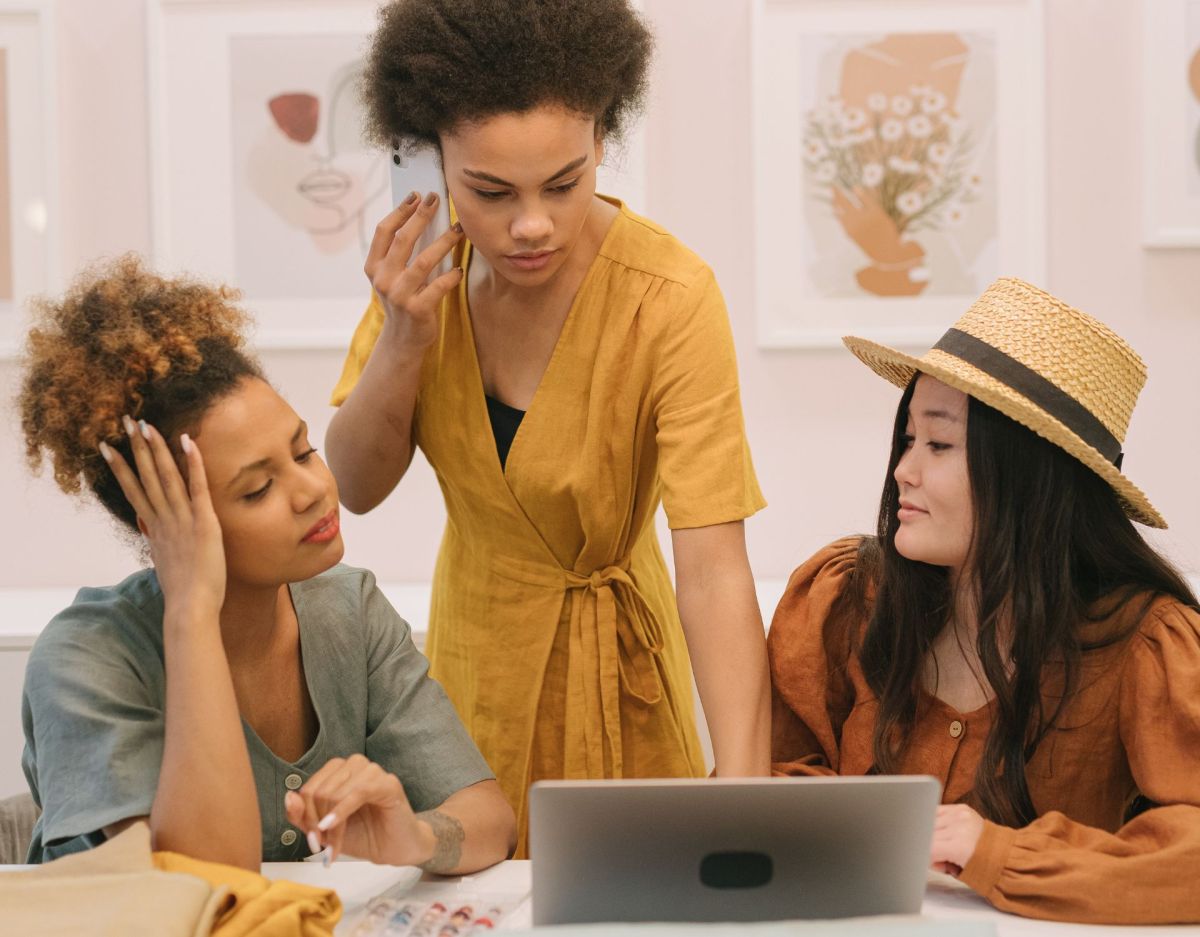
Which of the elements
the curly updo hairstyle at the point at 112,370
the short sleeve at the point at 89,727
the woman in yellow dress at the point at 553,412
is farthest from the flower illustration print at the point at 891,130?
the short sleeve at the point at 89,727

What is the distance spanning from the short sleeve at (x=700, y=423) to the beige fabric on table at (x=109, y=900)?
79 cm

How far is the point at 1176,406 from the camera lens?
321 cm

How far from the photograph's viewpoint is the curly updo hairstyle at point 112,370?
66.8 inches

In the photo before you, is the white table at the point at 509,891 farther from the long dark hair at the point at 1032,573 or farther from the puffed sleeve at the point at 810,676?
the puffed sleeve at the point at 810,676

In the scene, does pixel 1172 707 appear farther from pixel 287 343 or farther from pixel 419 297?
pixel 287 343

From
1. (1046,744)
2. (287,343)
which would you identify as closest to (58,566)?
(287,343)

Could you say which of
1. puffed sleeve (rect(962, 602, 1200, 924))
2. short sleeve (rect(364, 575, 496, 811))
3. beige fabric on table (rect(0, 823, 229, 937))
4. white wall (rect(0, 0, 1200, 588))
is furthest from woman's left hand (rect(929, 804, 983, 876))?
white wall (rect(0, 0, 1200, 588))

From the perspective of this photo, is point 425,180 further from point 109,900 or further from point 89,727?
point 109,900

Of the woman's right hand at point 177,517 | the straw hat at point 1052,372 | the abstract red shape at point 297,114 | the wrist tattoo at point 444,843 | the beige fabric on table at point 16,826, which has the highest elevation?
the abstract red shape at point 297,114

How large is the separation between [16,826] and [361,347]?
2.76 ft

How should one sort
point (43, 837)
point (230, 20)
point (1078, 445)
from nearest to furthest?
1. point (43, 837)
2. point (1078, 445)
3. point (230, 20)

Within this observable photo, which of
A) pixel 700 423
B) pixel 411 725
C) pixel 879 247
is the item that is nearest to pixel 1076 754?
pixel 700 423

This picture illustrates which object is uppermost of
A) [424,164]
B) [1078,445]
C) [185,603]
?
[424,164]

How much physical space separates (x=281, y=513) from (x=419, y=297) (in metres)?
0.37
